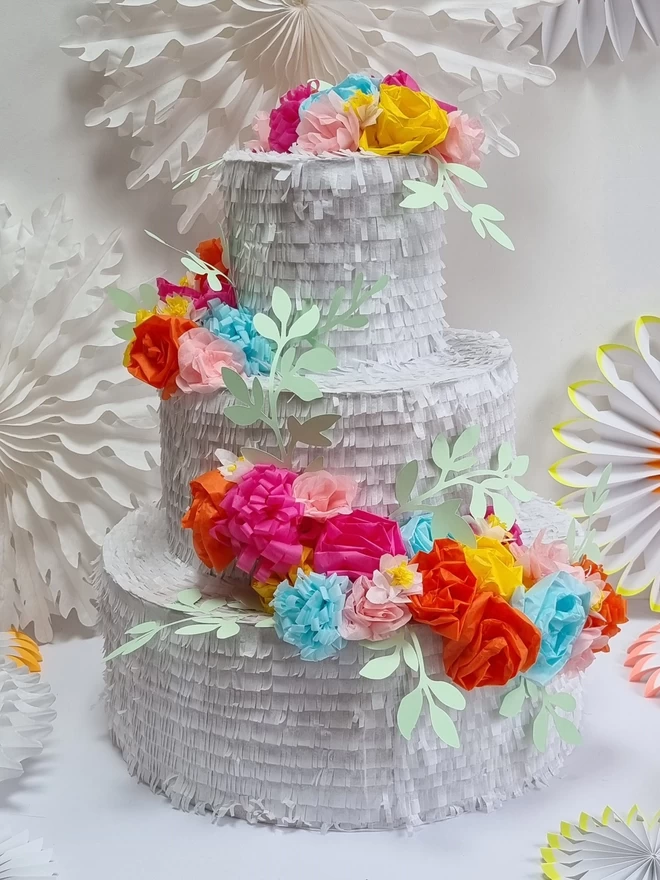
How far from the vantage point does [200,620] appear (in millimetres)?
1052

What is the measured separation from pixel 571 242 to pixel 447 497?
0.75 meters

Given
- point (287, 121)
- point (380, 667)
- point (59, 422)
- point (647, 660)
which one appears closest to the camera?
point (380, 667)

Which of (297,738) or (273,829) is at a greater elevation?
(297,738)

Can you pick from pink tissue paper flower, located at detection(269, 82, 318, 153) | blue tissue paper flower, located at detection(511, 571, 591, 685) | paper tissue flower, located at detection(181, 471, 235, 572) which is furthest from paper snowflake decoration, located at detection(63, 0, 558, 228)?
blue tissue paper flower, located at detection(511, 571, 591, 685)

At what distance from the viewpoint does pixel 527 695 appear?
1.07 meters

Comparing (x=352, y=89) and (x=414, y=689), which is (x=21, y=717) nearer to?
(x=414, y=689)

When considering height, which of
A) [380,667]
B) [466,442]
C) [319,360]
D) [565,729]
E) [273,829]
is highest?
[319,360]

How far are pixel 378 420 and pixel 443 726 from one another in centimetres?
34

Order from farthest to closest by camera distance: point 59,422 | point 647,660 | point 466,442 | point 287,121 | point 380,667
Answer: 1. point 59,422
2. point 647,660
3. point 287,121
4. point 466,442
5. point 380,667

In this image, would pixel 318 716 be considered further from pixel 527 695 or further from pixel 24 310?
pixel 24 310

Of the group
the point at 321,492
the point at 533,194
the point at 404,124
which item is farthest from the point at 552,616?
the point at 533,194

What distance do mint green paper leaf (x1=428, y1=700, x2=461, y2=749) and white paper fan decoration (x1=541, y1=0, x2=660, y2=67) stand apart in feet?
3.67

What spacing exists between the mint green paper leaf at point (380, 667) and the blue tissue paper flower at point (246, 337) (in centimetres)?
38

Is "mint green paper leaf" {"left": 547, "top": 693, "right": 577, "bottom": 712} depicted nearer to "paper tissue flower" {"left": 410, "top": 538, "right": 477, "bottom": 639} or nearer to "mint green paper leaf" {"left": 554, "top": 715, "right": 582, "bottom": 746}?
"mint green paper leaf" {"left": 554, "top": 715, "right": 582, "bottom": 746}
